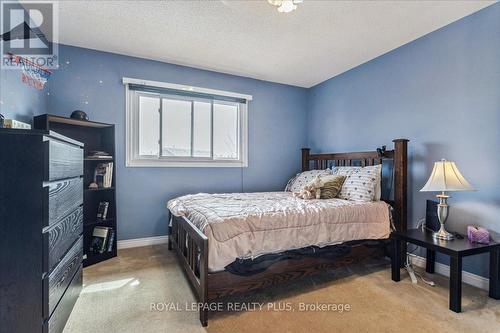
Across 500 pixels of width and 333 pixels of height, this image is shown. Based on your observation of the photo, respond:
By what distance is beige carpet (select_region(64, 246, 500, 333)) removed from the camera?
1.57 metres

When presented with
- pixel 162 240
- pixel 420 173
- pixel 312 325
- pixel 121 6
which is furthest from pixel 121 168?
pixel 420 173

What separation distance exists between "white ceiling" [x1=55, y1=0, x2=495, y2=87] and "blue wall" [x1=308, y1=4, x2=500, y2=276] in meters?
0.18

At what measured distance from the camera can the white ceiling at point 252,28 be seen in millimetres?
2090

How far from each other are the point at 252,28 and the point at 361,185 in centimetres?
199

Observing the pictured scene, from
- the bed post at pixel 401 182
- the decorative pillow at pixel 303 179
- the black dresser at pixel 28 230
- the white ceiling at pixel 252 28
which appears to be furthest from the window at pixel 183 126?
the bed post at pixel 401 182

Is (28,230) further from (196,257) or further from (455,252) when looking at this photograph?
(455,252)

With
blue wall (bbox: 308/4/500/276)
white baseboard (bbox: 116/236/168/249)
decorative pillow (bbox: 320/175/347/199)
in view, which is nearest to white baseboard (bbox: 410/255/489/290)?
blue wall (bbox: 308/4/500/276)

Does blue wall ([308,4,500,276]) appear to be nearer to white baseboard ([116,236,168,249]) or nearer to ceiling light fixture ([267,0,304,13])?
ceiling light fixture ([267,0,304,13])

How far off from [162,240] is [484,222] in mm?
3463

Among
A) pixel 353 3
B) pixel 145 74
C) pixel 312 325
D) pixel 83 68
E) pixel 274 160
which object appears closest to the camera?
pixel 312 325

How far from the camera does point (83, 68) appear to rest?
2.83 meters

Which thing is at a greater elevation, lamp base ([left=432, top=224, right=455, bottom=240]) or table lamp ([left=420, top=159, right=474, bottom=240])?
table lamp ([left=420, top=159, right=474, bottom=240])

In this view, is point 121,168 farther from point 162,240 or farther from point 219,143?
point 219,143

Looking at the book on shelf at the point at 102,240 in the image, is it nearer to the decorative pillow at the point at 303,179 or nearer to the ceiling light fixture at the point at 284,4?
the decorative pillow at the point at 303,179
